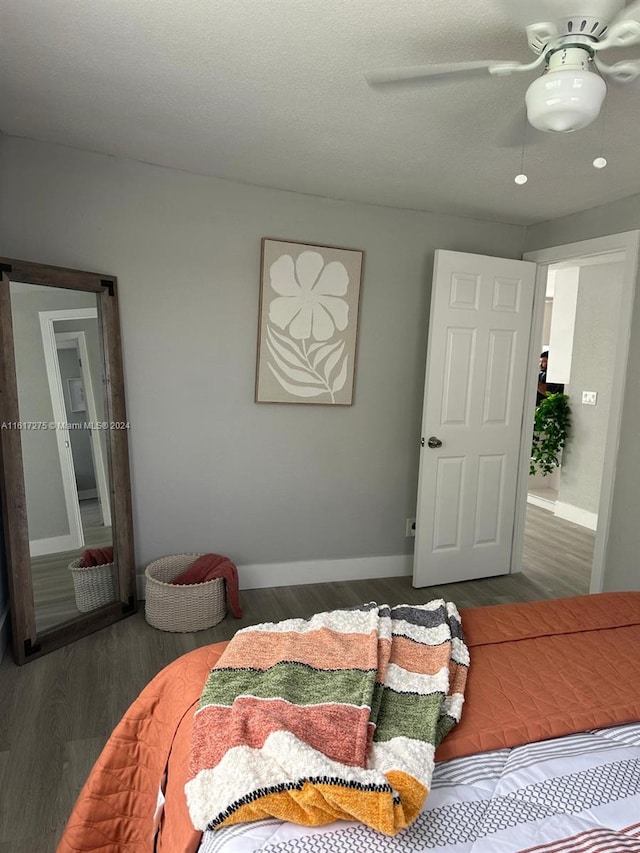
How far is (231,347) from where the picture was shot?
332 centimetres

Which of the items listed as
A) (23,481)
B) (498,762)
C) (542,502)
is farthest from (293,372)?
(542,502)

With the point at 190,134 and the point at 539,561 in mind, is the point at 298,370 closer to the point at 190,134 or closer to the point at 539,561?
the point at 190,134

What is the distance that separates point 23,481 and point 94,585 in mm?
718

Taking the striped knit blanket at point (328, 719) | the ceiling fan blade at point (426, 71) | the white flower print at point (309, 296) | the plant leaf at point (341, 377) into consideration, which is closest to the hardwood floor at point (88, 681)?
the striped knit blanket at point (328, 719)

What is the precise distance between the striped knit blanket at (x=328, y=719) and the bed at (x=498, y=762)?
2.1 inches

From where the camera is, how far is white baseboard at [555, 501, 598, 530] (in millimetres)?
5391

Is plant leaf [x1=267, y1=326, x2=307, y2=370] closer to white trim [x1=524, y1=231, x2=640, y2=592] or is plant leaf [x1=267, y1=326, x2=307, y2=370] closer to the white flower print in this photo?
the white flower print

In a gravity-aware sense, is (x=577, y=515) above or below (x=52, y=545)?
below

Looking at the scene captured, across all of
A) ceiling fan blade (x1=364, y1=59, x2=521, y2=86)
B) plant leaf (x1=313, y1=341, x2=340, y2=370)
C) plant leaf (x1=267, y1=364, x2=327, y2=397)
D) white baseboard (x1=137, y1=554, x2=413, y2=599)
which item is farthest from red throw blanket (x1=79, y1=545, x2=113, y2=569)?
ceiling fan blade (x1=364, y1=59, x2=521, y2=86)

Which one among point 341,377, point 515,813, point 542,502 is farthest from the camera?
point 542,502

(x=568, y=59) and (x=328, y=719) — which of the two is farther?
(x=568, y=59)

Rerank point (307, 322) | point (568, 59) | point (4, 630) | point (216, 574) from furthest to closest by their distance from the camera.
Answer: point (307, 322), point (216, 574), point (4, 630), point (568, 59)

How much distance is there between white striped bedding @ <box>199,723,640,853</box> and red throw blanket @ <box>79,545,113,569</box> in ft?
6.89

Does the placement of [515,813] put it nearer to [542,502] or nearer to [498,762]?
[498,762]
